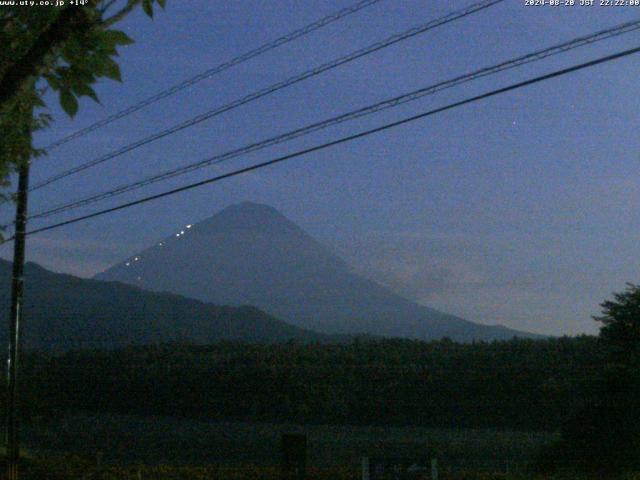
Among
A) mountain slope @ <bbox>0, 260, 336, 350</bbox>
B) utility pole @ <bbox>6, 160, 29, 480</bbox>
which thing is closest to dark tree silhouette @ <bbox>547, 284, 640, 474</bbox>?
utility pole @ <bbox>6, 160, 29, 480</bbox>

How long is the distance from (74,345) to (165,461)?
6347 centimetres

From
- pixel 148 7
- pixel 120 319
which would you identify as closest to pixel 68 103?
pixel 148 7

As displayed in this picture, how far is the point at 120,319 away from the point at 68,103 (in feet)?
348

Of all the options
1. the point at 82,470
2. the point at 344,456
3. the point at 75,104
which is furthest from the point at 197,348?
the point at 75,104

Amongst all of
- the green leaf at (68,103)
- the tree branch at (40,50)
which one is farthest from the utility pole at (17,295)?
the green leaf at (68,103)

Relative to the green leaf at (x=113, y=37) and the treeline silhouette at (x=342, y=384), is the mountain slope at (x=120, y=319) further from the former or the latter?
the green leaf at (x=113, y=37)

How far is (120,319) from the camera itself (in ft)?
355

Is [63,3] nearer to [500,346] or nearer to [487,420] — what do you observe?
[487,420]

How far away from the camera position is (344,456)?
28.0 m

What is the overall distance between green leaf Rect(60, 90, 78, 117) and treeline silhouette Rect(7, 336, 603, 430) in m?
31.6

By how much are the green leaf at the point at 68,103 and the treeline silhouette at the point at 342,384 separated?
104 feet

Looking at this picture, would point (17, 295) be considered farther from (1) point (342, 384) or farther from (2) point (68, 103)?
(1) point (342, 384)

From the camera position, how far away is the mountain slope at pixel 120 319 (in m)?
95.8

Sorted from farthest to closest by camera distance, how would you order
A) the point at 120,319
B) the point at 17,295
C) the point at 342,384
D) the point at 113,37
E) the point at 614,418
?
the point at 120,319
the point at 342,384
the point at 17,295
the point at 614,418
the point at 113,37
